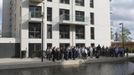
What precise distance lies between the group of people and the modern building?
6370 mm

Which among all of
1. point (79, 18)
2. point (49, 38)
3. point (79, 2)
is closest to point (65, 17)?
point (79, 18)

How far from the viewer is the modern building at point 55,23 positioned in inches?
1656

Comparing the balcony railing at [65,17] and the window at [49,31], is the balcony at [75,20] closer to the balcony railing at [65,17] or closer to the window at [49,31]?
the balcony railing at [65,17]

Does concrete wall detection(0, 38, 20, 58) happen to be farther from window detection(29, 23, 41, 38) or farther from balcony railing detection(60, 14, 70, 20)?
balcony railing detection(60, 14, 70, 20)


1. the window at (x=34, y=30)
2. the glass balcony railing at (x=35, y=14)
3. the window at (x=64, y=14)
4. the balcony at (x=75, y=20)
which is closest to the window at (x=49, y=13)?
the balcony at (x=75, y=20)

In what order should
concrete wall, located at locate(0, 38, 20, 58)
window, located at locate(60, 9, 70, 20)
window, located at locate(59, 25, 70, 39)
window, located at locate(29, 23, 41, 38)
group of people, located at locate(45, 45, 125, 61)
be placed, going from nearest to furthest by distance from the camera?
1. group of people, located at locate(45, 45, 125, 61)
2. concrete wall, located at locate(0, 38, 20, 58)
3. window, located at locate(29, 23, 41, 38)
4. window, located at locate(60, 9, 70, 20)
5. window, located at locate(59, 25, 70, 39)

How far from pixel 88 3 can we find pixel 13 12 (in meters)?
12.9

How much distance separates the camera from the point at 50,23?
44.7m

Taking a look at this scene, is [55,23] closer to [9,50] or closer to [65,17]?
[65,17]

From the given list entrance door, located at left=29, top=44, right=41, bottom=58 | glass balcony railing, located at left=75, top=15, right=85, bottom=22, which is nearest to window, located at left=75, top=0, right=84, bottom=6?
glass balcony railing, located at left=75, top=15, right=85, bottom=22

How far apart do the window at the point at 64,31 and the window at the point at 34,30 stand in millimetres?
4092

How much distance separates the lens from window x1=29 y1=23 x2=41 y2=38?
1670 inches

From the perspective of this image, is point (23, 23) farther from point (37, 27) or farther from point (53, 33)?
point (53, 33)

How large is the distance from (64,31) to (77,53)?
1022 cm
